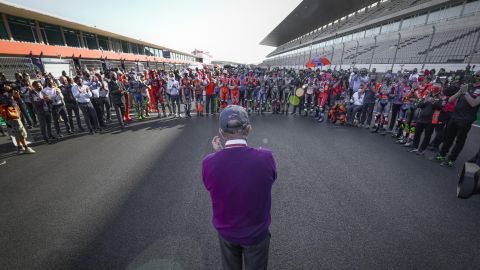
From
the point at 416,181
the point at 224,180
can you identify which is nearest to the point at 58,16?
the point at 224,180

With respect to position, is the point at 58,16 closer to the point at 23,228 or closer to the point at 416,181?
the point at 23,228

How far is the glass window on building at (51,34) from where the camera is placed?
19700mm

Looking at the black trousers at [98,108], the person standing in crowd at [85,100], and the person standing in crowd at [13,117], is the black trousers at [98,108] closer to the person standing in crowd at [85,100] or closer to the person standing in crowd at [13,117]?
the person standing in crowd at [85,100]

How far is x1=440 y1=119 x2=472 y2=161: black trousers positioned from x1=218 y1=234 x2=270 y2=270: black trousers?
634cm

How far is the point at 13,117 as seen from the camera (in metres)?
5.84

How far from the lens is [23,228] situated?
3285 mm

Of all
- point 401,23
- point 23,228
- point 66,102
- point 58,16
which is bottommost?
point 23,228

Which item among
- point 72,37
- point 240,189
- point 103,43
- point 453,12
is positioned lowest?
point 240,189

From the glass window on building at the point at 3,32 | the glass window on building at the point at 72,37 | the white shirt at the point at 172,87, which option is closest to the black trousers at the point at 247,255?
the white shirt at the point at 172,87

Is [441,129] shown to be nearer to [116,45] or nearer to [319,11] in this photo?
[116,45]

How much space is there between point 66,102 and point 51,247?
659 centimetres

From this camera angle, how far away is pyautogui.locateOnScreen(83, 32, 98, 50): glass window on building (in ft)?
84.0

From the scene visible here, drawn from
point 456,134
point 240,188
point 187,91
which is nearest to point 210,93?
point 187,91

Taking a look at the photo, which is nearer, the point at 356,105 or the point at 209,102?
the point at 356,105
